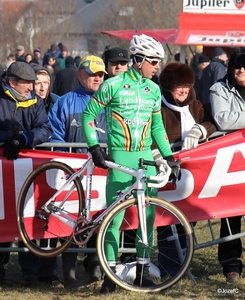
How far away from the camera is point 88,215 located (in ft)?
22.7

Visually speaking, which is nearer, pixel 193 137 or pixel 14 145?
pixel 14 145

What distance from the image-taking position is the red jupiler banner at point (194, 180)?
7352mm

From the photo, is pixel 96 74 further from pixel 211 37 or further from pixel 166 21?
pixel 166 21

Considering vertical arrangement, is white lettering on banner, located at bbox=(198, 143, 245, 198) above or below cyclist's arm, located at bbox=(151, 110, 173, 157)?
below

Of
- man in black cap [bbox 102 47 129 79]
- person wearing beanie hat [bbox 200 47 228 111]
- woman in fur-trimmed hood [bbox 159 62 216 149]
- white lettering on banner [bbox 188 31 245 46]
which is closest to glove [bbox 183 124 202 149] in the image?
woman in fur-trimmed hood [bbox 159 62 216 149]

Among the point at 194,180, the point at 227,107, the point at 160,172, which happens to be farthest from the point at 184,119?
the point at 160,172

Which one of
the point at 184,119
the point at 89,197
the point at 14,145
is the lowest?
the point at 89,197

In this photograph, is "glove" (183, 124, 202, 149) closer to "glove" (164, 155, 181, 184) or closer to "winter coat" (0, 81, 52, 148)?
"glove" (164, 155, 181, 184)

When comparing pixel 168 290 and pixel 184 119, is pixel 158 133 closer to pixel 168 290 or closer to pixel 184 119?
pixel 184 119

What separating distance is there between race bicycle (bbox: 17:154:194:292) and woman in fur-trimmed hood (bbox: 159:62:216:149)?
793 mm

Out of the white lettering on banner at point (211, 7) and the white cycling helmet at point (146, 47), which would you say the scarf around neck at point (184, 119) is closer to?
the white cycling helmet at point (146, 47)

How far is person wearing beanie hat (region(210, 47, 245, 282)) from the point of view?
7.54 m

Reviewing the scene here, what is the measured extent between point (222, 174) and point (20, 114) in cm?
189

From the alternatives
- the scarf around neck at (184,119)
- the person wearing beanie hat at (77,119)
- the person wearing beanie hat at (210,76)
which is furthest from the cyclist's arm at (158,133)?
the person wearing beanie hat at (210,76)
